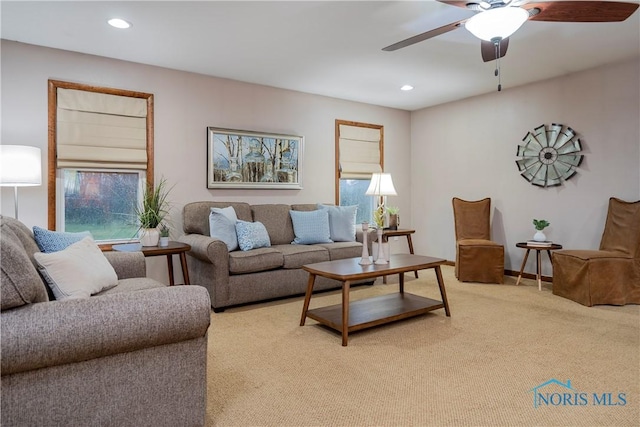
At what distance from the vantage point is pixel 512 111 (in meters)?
5.27

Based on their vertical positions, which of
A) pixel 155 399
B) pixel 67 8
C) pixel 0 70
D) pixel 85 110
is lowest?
pixel 155 399

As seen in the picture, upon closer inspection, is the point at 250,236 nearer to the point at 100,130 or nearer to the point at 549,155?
the point at 100,130

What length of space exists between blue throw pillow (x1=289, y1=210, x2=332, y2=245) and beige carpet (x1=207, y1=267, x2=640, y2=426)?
3.40 ft

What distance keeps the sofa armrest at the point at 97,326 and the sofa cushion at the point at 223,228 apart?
2323 millimetres

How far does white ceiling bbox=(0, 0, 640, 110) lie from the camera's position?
3.01 meters

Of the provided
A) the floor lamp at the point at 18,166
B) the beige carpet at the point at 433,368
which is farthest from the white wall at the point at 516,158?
the floor lamp at the point at 18,166

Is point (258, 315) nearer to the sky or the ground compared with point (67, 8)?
nearer to the ground

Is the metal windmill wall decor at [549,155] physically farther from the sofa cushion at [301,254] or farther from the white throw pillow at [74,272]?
the white throw pillow at [74,272]

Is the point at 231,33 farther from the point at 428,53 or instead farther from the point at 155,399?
the point at 155,399

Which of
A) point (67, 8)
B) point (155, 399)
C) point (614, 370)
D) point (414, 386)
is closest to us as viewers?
point (155, 399)

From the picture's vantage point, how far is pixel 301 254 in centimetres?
418

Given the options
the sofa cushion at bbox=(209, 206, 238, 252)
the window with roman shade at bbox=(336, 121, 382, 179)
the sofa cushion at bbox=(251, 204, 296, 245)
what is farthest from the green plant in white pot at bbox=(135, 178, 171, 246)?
the window with roman shade at bbox=(336, 121, 382, 179)

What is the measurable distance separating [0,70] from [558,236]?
5.93 m

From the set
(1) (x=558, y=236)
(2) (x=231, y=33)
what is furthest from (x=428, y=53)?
(1) (x=558, y=236)
